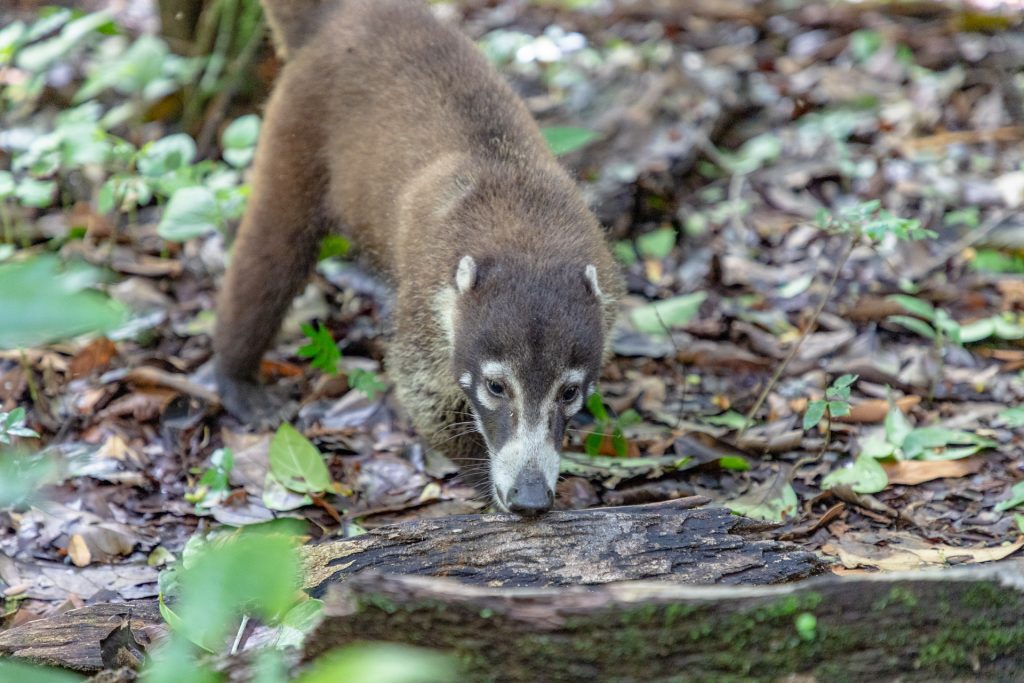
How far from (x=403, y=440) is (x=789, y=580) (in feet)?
8.66

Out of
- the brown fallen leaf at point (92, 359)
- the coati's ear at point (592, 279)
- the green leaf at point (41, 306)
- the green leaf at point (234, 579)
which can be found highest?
the green leaf at point (41, 306)

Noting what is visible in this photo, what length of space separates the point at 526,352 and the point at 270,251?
2153 mm

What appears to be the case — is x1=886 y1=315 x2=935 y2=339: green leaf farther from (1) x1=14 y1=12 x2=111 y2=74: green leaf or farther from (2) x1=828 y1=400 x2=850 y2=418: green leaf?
(1) x1=14 y1=12 x2=111 y2=74: green leaf

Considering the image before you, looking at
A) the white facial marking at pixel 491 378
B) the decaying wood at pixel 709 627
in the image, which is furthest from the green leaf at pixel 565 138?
the decaying wood at pixel 709 627

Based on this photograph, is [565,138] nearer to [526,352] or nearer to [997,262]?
[526,352]

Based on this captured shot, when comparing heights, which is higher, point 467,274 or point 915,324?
point 467,274

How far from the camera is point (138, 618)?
11.9 ft

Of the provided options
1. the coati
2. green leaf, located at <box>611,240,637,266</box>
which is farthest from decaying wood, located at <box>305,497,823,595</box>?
green leaf, located at <box>611,240,637,266</box>

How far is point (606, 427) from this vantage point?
17.3ft

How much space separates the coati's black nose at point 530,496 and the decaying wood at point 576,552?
118mm

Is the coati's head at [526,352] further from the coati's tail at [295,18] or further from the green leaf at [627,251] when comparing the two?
the green leaf at [627,251]

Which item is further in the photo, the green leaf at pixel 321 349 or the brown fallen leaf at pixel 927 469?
the green leaf at pixel 321 349

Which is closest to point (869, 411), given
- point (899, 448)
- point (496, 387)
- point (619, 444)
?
point (899, 448)

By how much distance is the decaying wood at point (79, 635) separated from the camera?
10.5 feet
